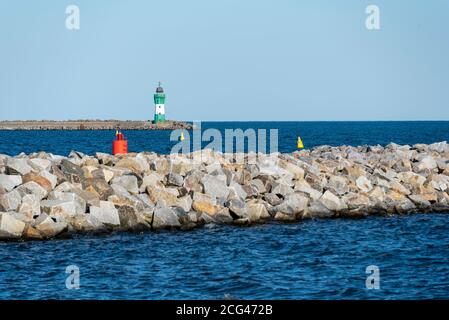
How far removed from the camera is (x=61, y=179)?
2214 cm

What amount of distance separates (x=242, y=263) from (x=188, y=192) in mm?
6134

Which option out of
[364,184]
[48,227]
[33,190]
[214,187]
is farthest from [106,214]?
[364,184]

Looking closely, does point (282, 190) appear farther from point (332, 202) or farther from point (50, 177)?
point (50, 177)

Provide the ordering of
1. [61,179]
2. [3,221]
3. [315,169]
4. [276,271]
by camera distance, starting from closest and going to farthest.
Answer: [276,271], [3,221], [61,179], [315,169]

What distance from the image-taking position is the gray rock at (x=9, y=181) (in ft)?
69.0

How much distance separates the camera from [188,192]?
22.4 meters

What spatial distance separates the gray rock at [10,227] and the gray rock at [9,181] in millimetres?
2166

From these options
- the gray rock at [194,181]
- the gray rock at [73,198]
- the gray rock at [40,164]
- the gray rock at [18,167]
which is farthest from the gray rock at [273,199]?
the gray rock at [18,167]

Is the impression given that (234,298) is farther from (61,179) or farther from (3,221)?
(61,179)

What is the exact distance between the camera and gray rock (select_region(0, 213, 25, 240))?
18.8 metres

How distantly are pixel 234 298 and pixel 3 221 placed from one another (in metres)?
7.79

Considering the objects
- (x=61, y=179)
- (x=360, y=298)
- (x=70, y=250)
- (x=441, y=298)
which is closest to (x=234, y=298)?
(x=360, y=298)

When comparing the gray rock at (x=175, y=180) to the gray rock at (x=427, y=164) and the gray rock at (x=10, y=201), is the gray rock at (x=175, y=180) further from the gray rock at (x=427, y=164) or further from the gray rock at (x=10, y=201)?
the gray rock at (x=427, y=164)

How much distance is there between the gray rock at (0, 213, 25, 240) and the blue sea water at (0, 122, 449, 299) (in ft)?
1.97
